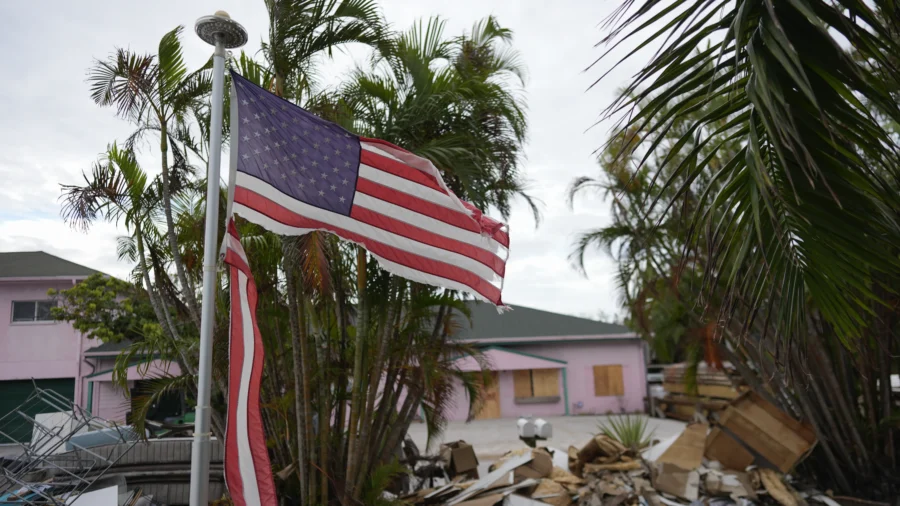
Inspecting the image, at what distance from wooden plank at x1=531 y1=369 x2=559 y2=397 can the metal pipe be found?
25.6m

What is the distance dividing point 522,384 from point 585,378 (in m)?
2.93

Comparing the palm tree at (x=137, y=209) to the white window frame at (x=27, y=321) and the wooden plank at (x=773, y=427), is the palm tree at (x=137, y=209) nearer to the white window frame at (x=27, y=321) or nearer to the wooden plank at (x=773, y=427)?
the wooden plank at (x=773, y=427)

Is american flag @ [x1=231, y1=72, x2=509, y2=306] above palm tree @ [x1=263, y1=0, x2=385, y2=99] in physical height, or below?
below

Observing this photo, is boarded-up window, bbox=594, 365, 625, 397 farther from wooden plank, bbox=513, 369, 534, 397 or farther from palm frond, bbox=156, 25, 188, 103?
palm frond, bbox=156, 25, 188, 103

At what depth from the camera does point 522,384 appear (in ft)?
96.1

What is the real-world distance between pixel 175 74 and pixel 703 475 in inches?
375

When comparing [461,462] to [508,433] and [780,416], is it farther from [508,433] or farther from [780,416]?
[508,433]

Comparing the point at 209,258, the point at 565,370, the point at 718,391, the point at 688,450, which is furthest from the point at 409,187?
the point at 565,370

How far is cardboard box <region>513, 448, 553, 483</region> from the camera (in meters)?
10.5

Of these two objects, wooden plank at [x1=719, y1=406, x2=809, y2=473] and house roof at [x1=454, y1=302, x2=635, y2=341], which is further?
house roof at [x1=454, y1=302, x2=635, y2=341]

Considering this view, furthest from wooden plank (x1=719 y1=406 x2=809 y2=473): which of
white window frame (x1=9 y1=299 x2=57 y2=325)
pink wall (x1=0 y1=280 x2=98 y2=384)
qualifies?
white window frame (x1=9 y1=299 x2=57 y2=325)

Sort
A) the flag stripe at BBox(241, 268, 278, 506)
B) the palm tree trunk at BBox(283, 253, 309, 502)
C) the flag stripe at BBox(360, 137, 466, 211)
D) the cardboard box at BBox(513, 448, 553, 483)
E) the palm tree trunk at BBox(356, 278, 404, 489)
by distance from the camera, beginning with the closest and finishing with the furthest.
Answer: the flag stripe at BBox(241, 268, 278, 506)
the flag stripe at BBox(360, 137, 466, 211)
the palm tree trunk at BBox(283, 253, 309, 502)
the palm tree trunk at BBox(356, 278, 404, 489)
the cardboard box at BBox(513, 448, 553, 483)

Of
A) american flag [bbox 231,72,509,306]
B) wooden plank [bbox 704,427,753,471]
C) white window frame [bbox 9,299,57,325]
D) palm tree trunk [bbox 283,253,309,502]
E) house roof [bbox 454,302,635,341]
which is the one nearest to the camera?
american flag [bbox 231,72,509,306]

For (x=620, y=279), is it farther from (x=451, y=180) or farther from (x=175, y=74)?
(x=175, y=74)
